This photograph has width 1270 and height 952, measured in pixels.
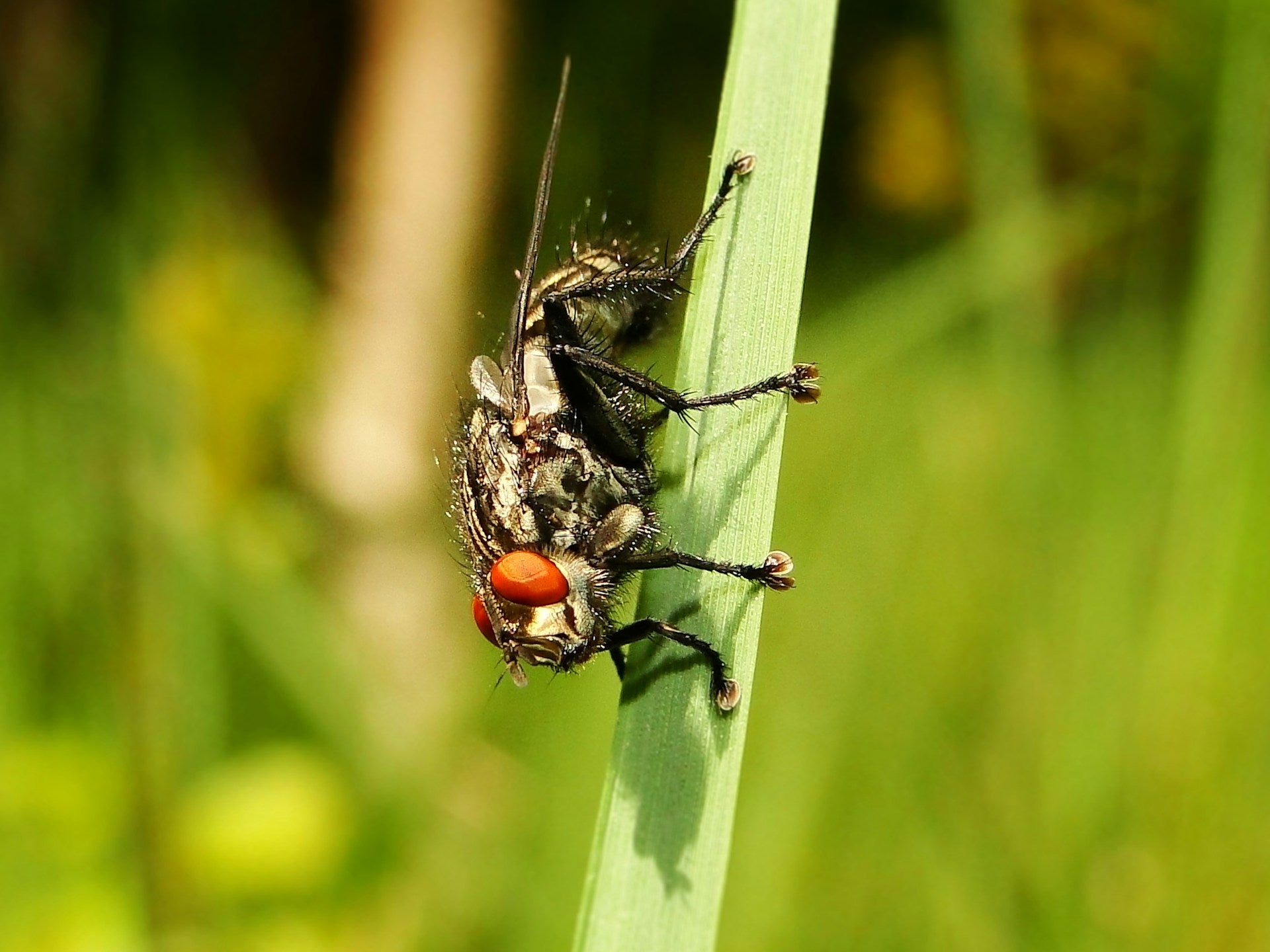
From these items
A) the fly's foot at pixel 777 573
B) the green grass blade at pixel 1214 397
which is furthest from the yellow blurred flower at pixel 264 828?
the green grass blade at pixel 1214 397

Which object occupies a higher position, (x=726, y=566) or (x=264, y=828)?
(x=726, y=566)

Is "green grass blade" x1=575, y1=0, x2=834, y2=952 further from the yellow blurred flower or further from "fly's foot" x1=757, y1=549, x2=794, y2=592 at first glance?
the yellow blurred flower

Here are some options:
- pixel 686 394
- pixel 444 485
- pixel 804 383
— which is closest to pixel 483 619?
pixel 686 394

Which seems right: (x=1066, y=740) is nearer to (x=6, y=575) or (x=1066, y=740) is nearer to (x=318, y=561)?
(x=318, y=561)

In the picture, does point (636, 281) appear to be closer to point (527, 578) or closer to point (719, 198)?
point (719, 198)

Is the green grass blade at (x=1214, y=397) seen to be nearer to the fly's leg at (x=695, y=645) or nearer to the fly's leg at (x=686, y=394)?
the fly's leg at (x=686, y=394)

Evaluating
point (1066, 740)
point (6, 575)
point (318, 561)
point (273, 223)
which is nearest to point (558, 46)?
point (273, 223)
